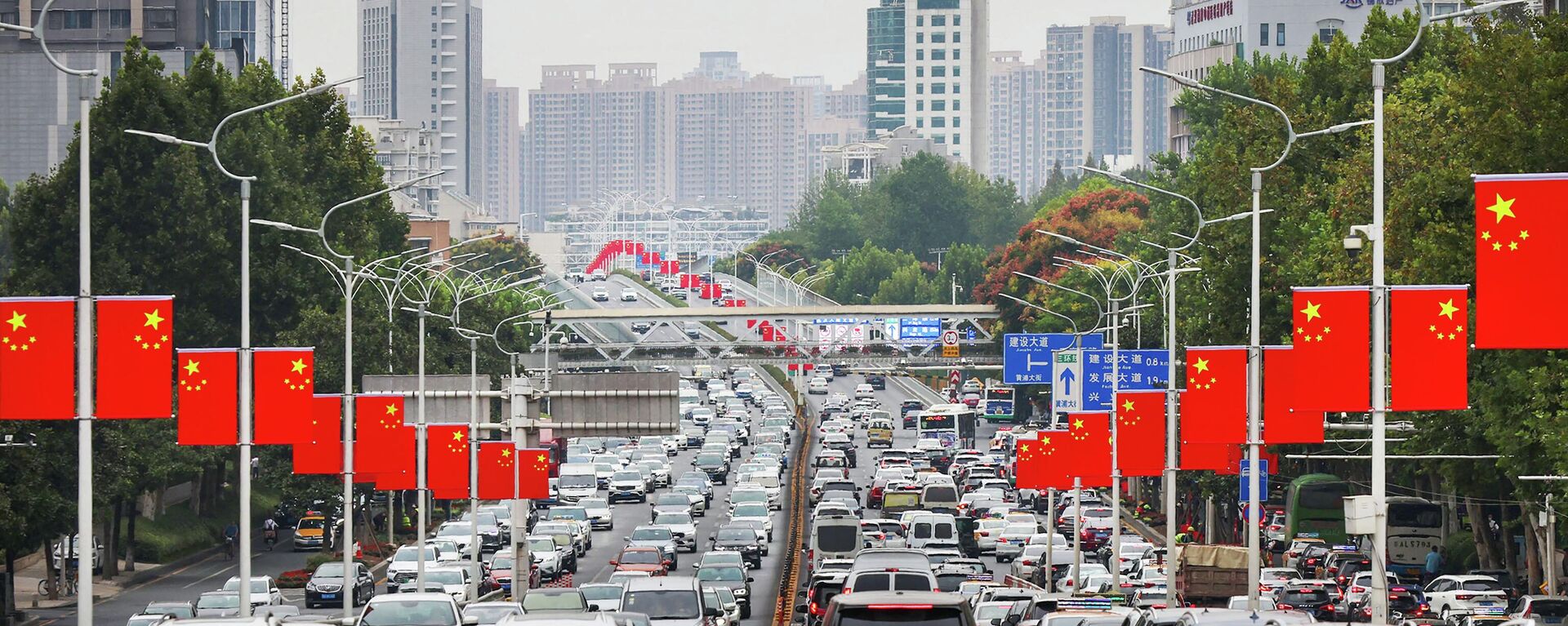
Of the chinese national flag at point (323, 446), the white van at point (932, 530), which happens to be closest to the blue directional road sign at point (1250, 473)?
the white van at point (932, 530)

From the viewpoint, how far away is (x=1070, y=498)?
317 feet

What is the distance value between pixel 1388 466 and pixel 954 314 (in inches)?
2867

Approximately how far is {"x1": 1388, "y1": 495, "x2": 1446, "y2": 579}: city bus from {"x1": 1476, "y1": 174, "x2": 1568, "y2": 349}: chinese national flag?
43032 mm

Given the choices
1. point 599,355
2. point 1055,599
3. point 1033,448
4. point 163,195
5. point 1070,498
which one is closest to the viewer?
point 1055,599

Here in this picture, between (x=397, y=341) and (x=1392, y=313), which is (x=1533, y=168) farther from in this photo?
(x=397, y=341)

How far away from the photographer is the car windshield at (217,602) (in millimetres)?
53531

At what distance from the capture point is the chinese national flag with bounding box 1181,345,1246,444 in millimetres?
42656

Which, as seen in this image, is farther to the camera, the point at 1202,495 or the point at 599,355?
the point at 599,355

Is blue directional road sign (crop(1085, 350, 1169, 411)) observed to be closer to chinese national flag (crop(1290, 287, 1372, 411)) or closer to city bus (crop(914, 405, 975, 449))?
chinese national flag (crop(1290, 287, 1372, 411))

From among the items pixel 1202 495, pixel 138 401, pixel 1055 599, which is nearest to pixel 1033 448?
pixel 1202 495

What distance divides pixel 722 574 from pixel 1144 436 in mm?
10644

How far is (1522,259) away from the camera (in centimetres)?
2786

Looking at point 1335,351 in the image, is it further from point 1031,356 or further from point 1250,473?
point 1031,356

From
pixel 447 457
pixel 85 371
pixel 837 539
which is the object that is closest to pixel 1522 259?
pixel 85 371
